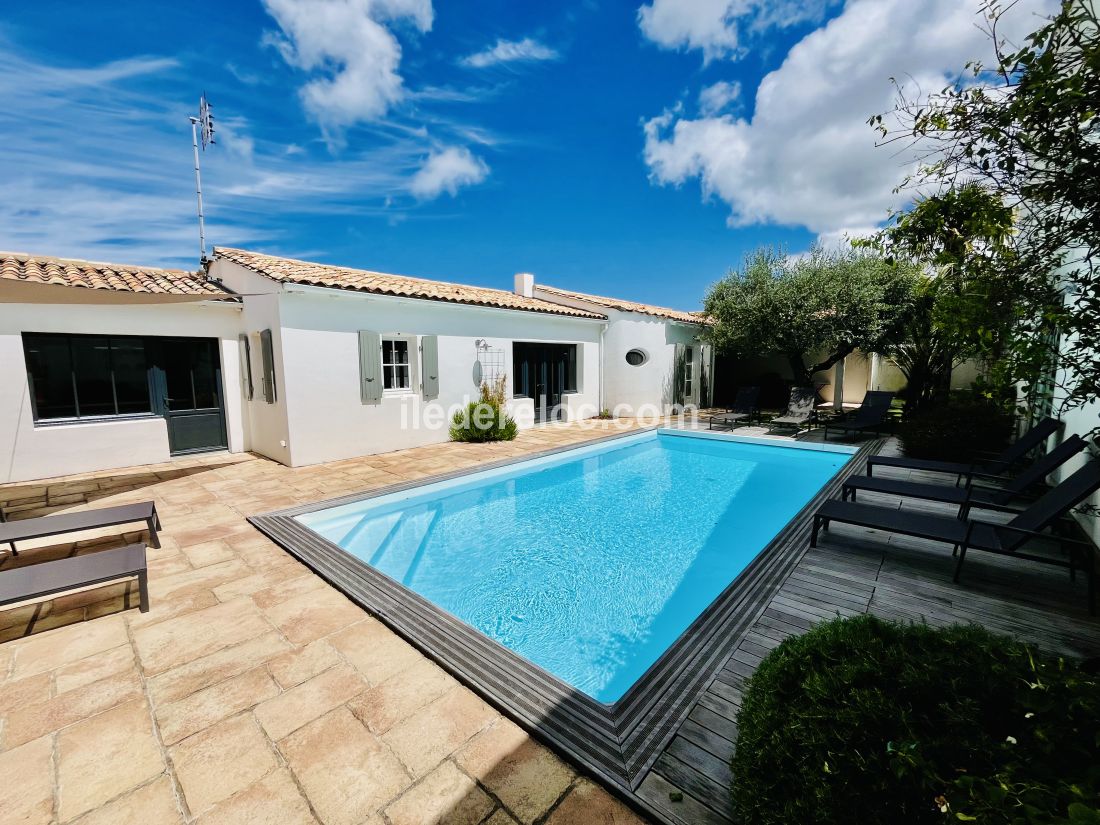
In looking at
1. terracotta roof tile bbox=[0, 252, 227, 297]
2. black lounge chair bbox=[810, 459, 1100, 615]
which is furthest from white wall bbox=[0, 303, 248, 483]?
black lounge chair bbox=[810, 459, 1100, 615]

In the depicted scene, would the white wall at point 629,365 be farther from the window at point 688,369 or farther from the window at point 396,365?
the window at point 396,365

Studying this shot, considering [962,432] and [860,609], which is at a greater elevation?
[962,432]

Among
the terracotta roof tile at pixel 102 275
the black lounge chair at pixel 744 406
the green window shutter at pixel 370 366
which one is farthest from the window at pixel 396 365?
the black lounge chair at pixel 744 406

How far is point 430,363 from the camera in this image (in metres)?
10.5

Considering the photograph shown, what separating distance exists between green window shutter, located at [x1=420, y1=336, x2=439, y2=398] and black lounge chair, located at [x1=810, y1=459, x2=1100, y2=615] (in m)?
8.28

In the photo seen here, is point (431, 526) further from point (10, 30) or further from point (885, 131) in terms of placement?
point (10, 30)

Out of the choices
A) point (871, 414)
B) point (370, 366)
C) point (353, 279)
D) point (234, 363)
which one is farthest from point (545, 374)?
point (871, 414)

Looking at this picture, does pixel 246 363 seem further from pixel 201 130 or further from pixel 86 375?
pixel 201 130

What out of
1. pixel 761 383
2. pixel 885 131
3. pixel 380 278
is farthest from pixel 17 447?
pixel 761 383

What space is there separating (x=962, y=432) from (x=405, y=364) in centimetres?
1126

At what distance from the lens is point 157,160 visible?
1035 cm

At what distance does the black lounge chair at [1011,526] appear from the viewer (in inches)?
145

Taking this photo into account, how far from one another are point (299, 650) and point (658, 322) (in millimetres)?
14931

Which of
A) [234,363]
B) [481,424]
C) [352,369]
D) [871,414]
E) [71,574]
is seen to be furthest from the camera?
[481,424]
